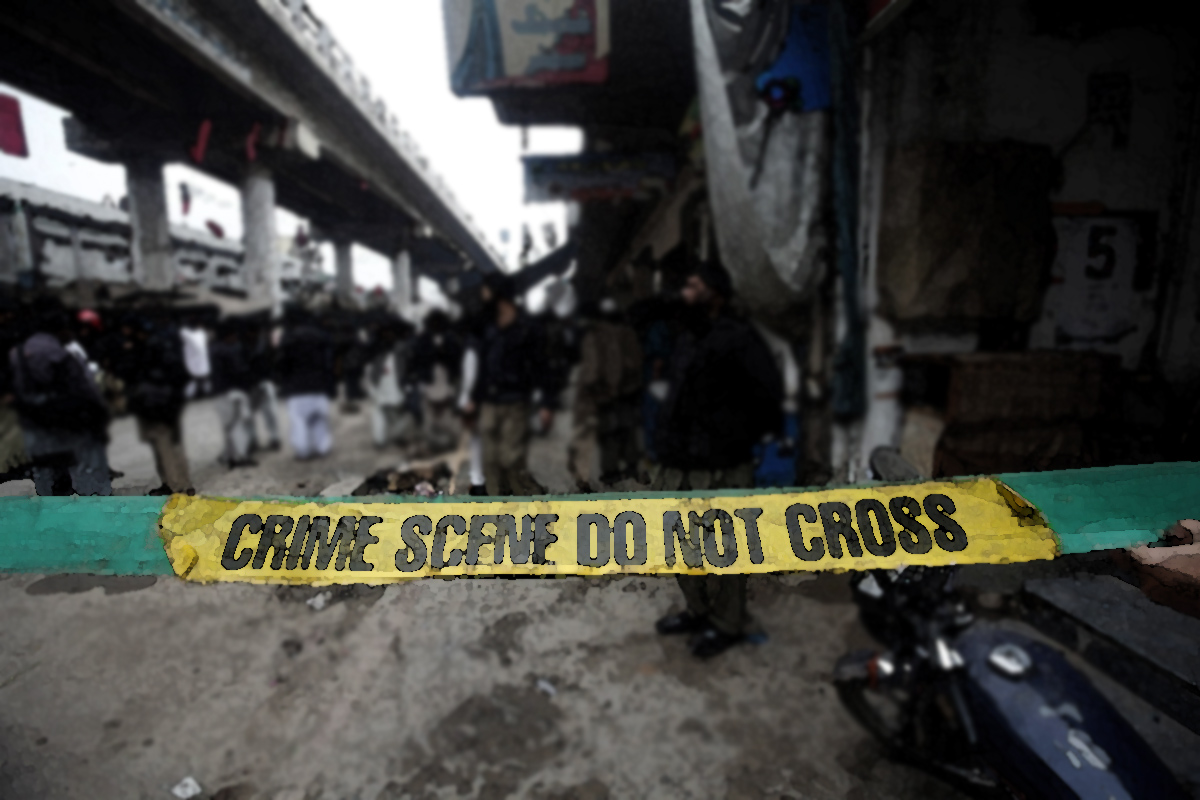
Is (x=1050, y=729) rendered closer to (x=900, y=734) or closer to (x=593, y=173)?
(x=900, y=734)

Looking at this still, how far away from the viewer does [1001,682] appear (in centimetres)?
198

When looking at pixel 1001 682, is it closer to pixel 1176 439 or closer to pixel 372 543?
pixel 372 543

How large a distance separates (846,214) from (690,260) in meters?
4.20

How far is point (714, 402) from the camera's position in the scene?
3135mm

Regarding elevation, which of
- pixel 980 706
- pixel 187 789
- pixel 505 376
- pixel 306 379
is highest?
pixel 505 376

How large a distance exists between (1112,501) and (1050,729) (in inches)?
29.0

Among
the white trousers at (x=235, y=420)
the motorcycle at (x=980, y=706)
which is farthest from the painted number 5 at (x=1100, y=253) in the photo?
the white trousers at (x=235, y=420)

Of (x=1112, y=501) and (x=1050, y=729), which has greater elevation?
(x=1112, y=501)

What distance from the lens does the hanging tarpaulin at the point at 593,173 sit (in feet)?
25.1

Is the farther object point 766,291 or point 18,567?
point 766,291

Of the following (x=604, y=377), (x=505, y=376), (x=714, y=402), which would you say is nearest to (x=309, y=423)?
(x=505, y=376)

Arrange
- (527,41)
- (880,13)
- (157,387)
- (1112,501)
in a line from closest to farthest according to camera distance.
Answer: (1112,501)
(880,13)
(527,41)
(157,387)

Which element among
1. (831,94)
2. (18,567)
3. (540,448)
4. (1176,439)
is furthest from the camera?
(540,448)

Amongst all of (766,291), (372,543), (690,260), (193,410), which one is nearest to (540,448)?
(690,260)
